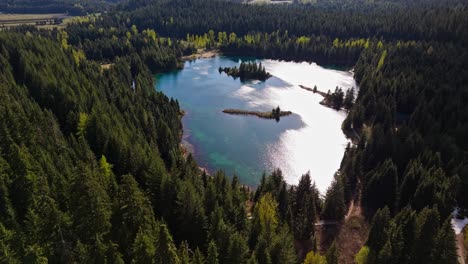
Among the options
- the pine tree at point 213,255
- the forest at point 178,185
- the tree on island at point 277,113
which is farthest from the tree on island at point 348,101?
the pine tree at point 213,255

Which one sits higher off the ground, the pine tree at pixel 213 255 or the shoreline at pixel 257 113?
the pine tree at pixel 213 255

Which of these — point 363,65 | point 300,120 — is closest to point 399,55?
point 363,65

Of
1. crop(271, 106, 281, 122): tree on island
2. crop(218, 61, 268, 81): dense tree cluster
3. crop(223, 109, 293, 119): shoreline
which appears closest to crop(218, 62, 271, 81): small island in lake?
crop(218, 61, 268, 81): dense tree cluster

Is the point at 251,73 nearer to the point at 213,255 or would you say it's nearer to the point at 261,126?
the point at 261,126

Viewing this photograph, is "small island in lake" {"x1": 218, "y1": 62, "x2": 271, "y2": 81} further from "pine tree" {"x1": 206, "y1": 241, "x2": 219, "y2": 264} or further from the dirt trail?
"pine tree" {"x1": 206, "y1": 241, "x2": 219, "y2": 264}

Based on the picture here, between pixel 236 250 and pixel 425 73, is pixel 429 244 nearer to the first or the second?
pixel 236 250

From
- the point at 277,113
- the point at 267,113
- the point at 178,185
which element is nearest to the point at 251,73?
the point at 267,113

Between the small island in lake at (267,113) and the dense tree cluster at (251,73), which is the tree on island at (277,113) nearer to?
the small island in lake at (267,113)

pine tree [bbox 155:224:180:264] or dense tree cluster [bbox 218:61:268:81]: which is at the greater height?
pine tree [bbox 155:224:180:264]
